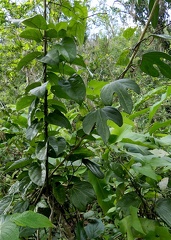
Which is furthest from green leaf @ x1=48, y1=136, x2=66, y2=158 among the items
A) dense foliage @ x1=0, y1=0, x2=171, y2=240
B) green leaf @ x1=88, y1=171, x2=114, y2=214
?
green leaf @ x1=88, y1=171, x2=114, y2=214

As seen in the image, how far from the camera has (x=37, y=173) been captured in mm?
547

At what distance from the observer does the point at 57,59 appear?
0.50 meters

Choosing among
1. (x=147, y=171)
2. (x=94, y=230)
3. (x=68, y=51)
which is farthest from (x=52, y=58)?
(x=94, y=230)

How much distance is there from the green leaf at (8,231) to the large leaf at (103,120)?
19cm

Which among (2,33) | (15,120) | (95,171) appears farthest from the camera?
(2,33)

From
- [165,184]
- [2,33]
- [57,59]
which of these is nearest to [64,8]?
[57,59]

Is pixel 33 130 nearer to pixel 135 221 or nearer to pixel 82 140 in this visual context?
pixel 82 140

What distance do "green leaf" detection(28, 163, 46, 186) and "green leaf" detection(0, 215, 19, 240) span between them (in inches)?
5.2

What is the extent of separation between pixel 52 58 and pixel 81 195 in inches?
11.0

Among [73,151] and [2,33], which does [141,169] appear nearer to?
[73,151]

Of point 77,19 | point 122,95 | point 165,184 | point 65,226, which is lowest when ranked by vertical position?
point 65,226

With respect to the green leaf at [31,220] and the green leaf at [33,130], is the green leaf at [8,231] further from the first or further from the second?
the green leaf at [33,130]

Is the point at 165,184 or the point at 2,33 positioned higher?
the point at 2,33

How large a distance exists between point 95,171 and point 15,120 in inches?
12.3
